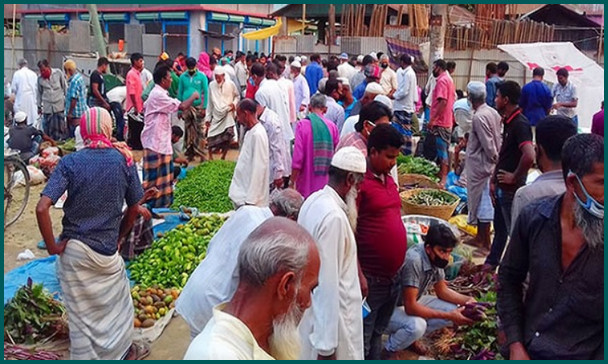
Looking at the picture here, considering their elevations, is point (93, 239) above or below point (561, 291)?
below

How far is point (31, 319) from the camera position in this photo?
4629mm

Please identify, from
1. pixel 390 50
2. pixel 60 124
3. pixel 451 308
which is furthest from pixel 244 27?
pixel 451 308

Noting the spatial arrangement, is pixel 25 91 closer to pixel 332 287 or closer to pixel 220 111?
pixel 220 111

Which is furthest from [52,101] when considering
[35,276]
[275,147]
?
[275,147]

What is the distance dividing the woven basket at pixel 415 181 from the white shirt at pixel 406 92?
6.48ft

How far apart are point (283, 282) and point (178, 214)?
5.62m

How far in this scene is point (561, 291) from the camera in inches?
93.3

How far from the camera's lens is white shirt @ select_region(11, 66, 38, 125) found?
39.2 ft

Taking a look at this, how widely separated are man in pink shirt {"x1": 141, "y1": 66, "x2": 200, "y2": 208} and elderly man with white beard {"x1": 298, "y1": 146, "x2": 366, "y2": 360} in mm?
4293

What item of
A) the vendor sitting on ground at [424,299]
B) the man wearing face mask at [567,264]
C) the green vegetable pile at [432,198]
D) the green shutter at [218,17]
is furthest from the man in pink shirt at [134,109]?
the green shutter at [218,17]

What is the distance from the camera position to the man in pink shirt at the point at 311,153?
5805mm

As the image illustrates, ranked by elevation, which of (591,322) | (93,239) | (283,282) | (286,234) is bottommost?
(93,239)

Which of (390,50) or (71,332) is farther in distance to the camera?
(390,50)

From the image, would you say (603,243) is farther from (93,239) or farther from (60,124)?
(60,124)
